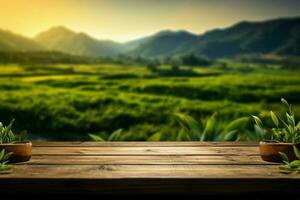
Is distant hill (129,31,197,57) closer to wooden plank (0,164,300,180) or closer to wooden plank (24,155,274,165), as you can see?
wooden plank (24,155,274,165)

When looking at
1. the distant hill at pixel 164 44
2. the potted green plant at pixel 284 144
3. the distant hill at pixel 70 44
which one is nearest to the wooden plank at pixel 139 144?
the potted green plant at pixel 284 144

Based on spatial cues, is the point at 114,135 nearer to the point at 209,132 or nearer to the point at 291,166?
the point at 209,132

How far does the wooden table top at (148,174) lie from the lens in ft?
5.52

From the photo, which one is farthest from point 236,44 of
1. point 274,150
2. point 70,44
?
point 274,150

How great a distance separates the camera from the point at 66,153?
7.76 ft

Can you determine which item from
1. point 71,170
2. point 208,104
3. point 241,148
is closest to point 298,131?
point 241,148

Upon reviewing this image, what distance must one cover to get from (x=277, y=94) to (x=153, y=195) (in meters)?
19.5

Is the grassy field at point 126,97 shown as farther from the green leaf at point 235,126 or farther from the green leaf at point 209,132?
the green leaf at point 209,132

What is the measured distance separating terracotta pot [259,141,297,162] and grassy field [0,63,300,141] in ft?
42.2

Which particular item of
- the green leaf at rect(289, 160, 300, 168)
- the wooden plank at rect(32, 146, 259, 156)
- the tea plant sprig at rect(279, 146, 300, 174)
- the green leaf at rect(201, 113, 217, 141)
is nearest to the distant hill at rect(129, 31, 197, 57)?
the green leaf at rect(201, 113, 217, 141)

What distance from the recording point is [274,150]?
2088 millimetres

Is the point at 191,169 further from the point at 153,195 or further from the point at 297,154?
the point at 297,154

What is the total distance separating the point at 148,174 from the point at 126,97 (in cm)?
1836

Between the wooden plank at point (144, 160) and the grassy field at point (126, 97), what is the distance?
504 inches
